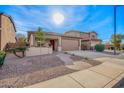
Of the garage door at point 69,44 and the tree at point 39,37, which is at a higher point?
the tree at point 39,37

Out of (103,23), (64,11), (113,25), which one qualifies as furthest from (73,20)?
(113,25)

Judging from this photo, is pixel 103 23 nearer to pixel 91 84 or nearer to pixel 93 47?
pixel 91 84

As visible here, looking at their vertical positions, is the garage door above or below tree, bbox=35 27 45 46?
below

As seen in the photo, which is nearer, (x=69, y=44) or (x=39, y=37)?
(x=39, y=37)

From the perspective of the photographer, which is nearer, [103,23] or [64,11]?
[64,11]

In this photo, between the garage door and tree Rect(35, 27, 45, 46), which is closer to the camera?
tree Rect(35, 27, 45, 46)

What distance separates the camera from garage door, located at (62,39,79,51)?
12.6 m

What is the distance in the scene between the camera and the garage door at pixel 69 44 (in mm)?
12613

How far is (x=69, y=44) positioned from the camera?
1311cm

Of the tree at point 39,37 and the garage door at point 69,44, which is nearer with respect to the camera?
the tree at point 39,37

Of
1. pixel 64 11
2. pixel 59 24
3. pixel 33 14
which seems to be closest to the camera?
pixel 64 11

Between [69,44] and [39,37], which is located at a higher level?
[39,37]
